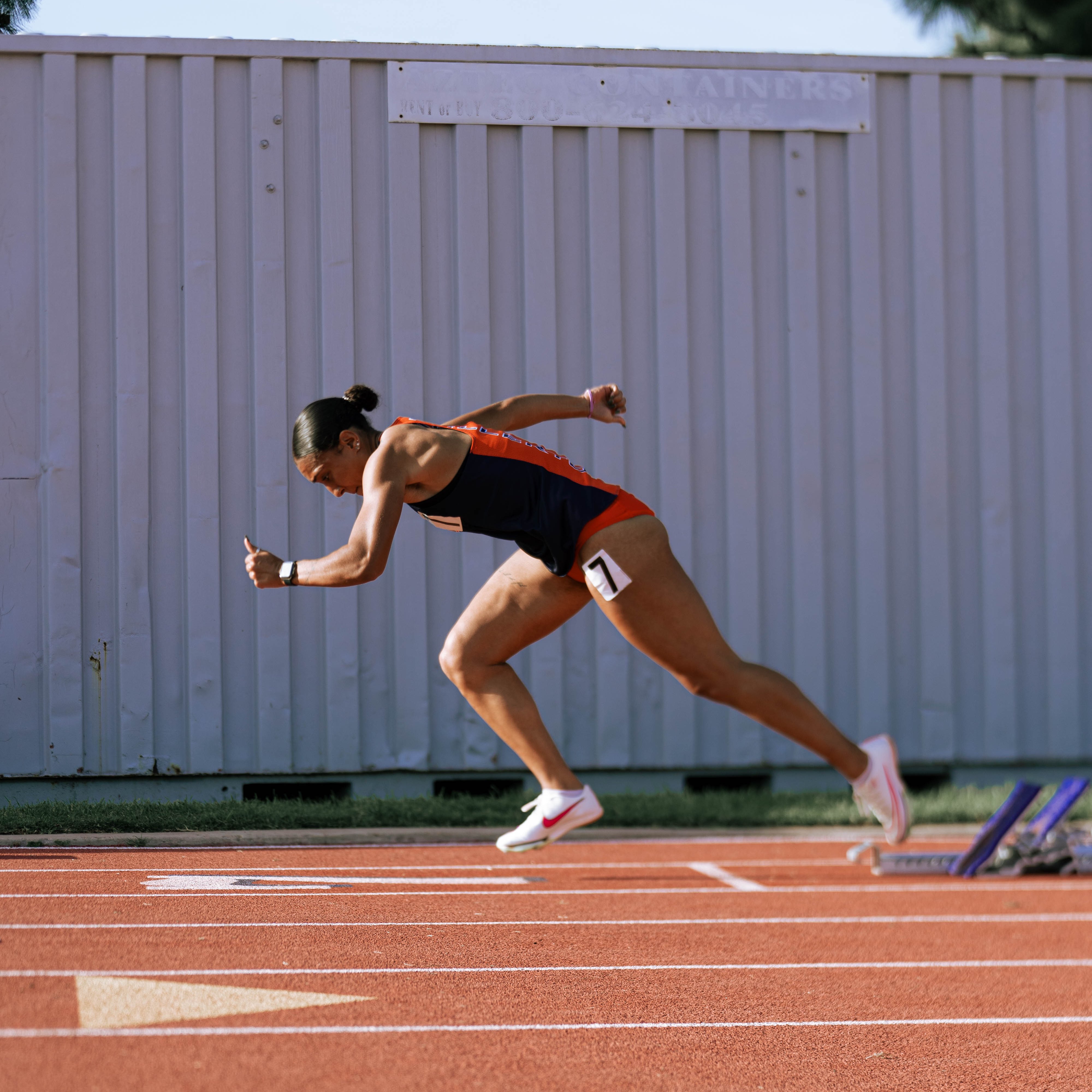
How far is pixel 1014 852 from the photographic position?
229 inches

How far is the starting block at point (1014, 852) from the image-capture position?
568 cm

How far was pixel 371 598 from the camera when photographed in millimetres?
7184

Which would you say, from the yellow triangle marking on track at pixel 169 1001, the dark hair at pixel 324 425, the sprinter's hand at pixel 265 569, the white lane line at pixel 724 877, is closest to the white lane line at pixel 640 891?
the white lane line at pixel 724 877

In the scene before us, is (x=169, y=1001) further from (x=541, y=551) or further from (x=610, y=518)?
(x=610, y=518)

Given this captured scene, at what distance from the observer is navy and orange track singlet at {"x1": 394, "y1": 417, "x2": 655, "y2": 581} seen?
3.86 meters

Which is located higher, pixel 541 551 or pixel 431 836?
pixel 541 551

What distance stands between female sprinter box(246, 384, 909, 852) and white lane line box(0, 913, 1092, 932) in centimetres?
47

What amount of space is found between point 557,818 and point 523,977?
0.69 metres

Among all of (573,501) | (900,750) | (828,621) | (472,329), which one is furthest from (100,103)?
(900,750)

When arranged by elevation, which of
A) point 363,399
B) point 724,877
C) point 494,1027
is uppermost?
point 363,399

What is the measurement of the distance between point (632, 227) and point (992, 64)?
8.79 ft

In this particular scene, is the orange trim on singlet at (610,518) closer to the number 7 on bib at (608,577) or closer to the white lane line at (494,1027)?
the number 7 on bib at (608,577)

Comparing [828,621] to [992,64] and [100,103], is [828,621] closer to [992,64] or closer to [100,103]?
[992,64]

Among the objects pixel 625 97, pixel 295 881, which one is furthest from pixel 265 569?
pixel 625 97
